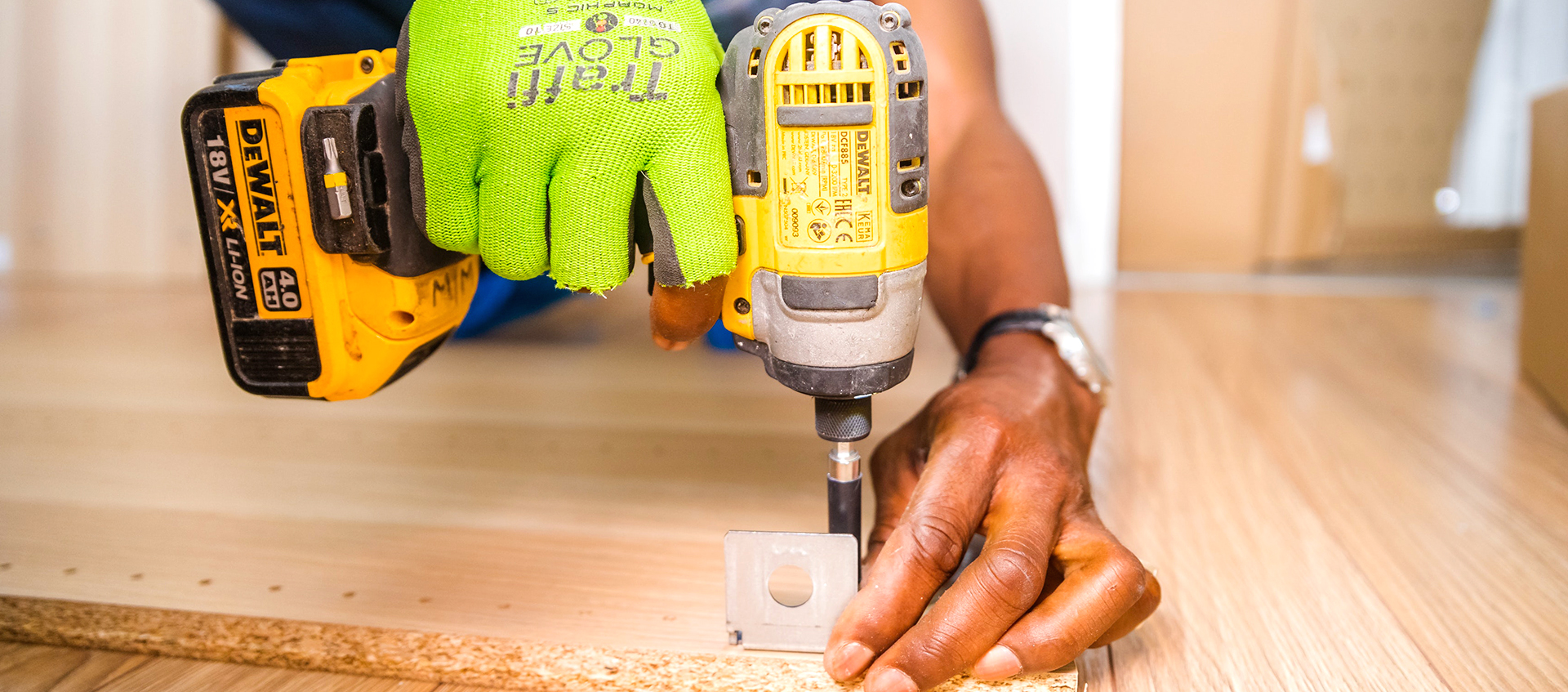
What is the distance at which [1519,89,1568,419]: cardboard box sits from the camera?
1.45m

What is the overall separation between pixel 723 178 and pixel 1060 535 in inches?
16.5

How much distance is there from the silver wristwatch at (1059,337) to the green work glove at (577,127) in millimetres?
483

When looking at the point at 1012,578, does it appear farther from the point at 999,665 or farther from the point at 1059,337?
the point at 1059,337

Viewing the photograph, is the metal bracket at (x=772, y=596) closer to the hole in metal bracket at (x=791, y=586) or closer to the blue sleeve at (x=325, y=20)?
the hole in metal bracket at (x=791, y=586)

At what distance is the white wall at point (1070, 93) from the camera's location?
280cm

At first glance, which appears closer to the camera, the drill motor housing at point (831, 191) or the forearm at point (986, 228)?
the drill motor housing at point (831, 191)

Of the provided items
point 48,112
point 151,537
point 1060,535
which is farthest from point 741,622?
point 48,112

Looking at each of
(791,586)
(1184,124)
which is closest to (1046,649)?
(791,586)

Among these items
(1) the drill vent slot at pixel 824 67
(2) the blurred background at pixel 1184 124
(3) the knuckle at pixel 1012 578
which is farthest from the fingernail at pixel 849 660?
(2) the blurred background at pixel 1184 124

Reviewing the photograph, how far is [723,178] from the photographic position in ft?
2.36

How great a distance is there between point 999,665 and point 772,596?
7.6 inches

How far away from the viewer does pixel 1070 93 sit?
2.86 m

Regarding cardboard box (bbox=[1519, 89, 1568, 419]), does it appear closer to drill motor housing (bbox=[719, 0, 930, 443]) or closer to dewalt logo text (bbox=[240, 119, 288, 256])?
drill motor housing (bbox=[719, 0, 930, 443])

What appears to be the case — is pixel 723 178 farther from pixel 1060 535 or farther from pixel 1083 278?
pixel 1083 278
